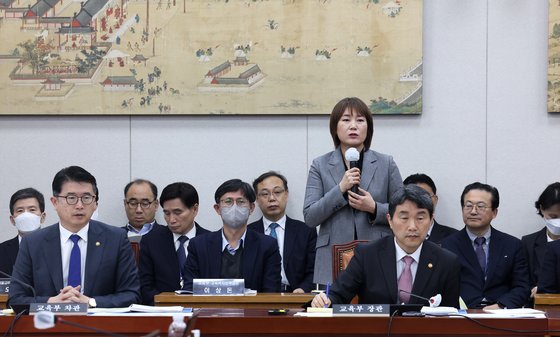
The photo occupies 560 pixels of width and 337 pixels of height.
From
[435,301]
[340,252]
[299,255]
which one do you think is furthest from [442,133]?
[435,301]

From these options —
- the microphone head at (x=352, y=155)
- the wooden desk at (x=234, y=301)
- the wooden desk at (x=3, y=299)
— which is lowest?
the wooden desk at (x=3, y=299)

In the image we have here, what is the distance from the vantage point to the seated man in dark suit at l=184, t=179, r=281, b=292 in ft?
15.2

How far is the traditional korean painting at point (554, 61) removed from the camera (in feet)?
18.7

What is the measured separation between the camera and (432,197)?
550 centimetres

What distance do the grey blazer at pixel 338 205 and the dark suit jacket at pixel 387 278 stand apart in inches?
26.1

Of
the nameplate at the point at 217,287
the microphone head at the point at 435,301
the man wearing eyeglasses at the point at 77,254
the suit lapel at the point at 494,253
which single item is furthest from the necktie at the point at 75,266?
the suit lapel at the point at 494,253

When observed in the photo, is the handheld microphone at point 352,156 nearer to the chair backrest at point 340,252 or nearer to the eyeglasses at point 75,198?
the chair backrest at point 340,252

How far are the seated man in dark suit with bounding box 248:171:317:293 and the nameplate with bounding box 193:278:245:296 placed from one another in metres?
1.29

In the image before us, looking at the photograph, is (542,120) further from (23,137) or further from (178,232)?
(23,137)

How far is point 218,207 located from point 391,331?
2.12m

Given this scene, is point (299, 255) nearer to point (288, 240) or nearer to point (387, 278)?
point (288, 240)

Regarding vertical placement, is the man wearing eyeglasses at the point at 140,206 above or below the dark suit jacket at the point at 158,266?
above

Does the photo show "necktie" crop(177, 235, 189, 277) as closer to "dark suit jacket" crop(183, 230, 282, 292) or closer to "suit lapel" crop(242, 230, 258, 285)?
"dark suit jacket" crop(183, 230, 282, 292)

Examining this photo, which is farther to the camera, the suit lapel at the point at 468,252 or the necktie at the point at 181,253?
the necktie at the point at 181,253
